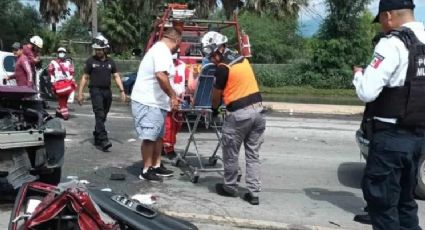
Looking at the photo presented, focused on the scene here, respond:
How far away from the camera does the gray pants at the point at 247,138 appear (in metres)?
6.46

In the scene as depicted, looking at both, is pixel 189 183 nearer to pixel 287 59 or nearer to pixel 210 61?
pixel 210 61

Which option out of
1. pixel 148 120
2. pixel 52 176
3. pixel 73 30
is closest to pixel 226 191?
pixel 148 120

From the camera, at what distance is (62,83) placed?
12.6 meters

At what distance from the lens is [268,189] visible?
7.38 metres

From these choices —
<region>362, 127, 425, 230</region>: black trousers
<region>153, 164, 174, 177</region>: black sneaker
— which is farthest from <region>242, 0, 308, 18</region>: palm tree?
<region>362, 127, 425, 230</region>: black trousers

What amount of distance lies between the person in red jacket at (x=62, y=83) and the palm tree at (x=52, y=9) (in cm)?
3205

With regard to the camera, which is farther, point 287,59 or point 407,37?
point 287,59

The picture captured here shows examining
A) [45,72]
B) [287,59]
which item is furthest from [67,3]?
[45,72]

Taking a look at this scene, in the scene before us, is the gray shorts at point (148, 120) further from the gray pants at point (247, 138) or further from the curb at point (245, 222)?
the curb at point (245, 222)

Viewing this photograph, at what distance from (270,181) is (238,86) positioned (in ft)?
6.09

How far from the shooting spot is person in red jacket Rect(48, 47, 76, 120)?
1246 centimetres

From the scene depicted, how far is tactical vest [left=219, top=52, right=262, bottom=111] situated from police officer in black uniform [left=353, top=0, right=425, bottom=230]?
7.01ft

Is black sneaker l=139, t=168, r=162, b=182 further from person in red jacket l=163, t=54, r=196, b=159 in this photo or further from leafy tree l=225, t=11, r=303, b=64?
leafy tree l=225, t=11, r=303, b=64

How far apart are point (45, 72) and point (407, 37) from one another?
39.2ft
